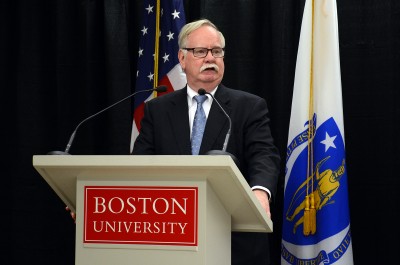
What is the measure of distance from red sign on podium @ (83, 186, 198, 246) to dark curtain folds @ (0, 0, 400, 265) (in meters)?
2.17

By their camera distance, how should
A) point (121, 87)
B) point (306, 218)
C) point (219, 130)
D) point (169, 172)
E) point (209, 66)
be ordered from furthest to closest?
point (121, 87) → point (306, 218) → point (209, 66) → point (219, 130) → point (169, 172)

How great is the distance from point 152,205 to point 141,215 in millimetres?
44

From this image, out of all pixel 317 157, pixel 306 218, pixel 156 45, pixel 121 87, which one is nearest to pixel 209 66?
pixel 317 157

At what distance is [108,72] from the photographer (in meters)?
4.32

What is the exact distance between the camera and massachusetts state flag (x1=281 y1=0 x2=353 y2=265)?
11.1 feet

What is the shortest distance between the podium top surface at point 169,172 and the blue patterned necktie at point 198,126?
0.64 metres

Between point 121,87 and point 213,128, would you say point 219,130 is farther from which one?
point 121,87

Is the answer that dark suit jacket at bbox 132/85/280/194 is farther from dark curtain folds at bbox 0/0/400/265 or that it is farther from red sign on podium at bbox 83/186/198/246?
dark curtain folds at bbox 0/0/400/265

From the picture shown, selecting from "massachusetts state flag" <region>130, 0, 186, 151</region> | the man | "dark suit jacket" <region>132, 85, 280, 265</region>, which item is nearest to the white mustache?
the man

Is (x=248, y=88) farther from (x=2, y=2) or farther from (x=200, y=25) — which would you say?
(x=2, y=2)

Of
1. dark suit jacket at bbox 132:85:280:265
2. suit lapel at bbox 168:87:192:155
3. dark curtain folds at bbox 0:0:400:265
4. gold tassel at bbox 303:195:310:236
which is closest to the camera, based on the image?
dark suit jacket at bbox 132:85:280:265

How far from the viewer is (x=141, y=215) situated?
→ 190cm

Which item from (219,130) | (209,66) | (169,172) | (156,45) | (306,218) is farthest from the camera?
(156,45)

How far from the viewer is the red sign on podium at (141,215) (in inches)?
73.1
